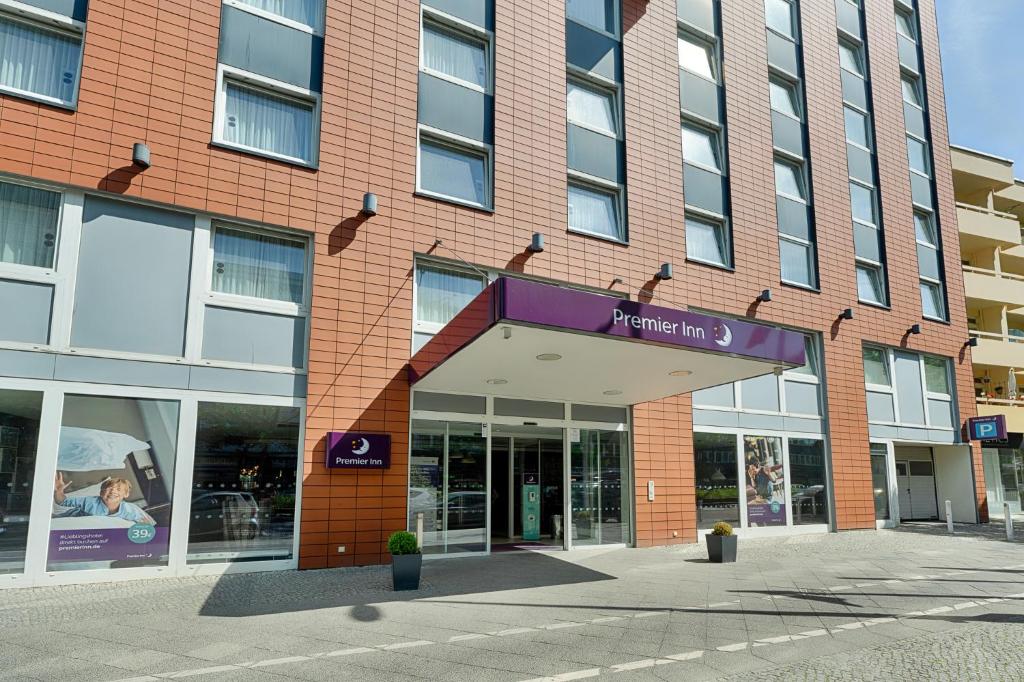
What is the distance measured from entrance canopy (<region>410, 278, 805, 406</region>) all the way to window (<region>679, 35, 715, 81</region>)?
9.38 meters

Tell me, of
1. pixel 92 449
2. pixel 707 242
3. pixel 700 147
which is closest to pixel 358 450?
pixel 92 449

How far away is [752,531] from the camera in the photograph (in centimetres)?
1595

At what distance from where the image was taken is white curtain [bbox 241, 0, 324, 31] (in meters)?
11.9

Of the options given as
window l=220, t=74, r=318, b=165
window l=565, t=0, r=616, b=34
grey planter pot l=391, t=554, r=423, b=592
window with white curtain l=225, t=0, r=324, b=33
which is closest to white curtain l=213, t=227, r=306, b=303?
window l=220, t=74, r=318, b=165

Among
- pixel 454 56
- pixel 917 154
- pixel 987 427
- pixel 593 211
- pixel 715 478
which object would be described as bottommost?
pixel 715 478

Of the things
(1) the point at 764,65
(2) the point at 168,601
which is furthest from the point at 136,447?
(1) the point at 764,65

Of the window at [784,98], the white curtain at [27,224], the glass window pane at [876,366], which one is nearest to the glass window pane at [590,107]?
the window at [784,98]

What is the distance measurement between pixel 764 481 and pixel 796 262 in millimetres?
5983

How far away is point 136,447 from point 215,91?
5.79m

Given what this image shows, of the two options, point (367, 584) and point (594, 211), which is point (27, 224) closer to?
point (367, 584)

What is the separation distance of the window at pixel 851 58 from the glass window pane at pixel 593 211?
11.5 meters

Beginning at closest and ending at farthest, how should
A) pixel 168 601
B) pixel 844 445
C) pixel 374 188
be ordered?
pixel 168 601, pixel 374 188, pixel 844 445

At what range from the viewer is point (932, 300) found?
847 inches

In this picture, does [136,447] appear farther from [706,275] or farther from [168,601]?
[706,275]
